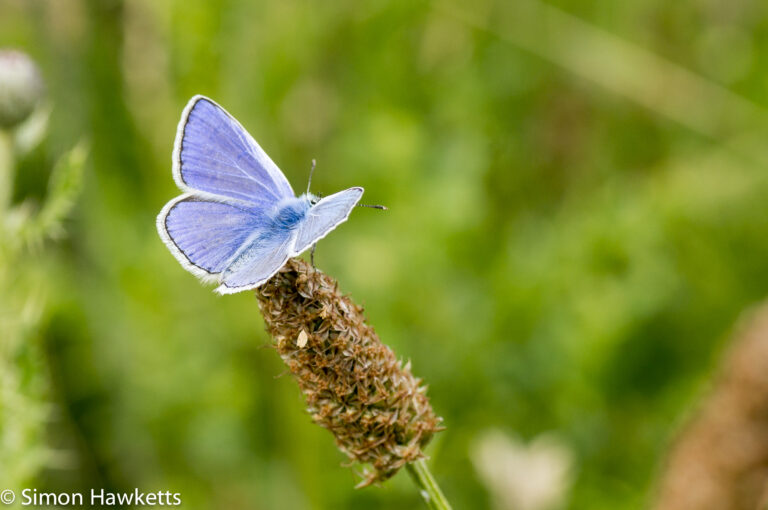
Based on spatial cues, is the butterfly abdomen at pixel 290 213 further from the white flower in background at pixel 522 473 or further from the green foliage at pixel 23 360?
the white flower in background at pixel 522 473

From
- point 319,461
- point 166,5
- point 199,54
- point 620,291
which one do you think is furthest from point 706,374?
point 166,5

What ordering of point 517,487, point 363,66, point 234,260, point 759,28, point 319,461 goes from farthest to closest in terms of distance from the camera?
1. point 759,28
2. point 363,66
3. point 319,461
4. point 517,487
5. point 234,260

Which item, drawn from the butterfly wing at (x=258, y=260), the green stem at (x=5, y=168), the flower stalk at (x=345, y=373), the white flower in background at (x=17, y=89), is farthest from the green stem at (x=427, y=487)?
the white flower in background at (x=17, y=89)

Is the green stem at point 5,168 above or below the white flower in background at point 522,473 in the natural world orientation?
below

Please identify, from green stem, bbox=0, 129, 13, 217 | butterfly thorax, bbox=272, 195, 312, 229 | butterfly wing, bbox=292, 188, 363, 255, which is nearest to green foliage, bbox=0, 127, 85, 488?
green stem, bbox=0, 129, 13, 217

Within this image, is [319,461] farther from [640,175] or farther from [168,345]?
[640,175]

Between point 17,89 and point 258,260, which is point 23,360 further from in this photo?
point 258,260

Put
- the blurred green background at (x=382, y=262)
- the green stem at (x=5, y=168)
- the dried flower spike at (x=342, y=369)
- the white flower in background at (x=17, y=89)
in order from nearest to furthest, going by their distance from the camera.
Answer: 1. the dried flower spike at (x=342, y=369)
2. the green stem at (x=5, y=168)
3. the white flower in background at (x=17, y=89)
4. the blurred green background at (x=382, y=262)
